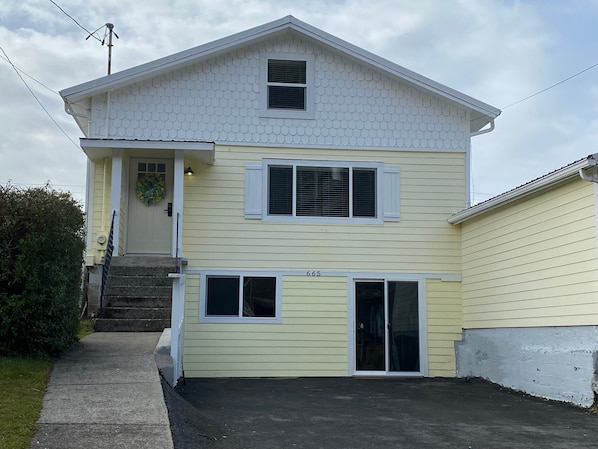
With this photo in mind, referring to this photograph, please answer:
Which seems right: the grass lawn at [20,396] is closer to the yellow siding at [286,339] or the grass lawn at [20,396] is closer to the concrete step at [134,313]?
the concrete step at [134,313]

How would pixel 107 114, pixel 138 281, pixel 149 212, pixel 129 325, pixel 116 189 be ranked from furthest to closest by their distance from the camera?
pixel 149 212, pixel 107 114, pixel 116 189, pixel 138 281, pixel 129 325

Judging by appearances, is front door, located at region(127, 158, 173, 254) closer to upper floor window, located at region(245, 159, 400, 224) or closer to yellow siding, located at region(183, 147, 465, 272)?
yellow siding, located at region(183, 147, 465, 272)

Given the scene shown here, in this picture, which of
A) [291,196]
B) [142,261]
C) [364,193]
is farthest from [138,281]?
[364,193]

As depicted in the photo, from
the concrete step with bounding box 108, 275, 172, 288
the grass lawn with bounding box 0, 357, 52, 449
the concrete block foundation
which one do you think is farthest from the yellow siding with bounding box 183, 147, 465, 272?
the grass lawn with bounding box 0, 357, 52, 449

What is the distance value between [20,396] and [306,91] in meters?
9.47

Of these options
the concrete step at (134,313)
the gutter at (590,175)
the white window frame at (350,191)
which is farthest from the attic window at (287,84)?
the gutter at (590,175)

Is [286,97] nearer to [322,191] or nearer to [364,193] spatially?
[322,191]

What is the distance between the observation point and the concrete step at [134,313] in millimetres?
11477

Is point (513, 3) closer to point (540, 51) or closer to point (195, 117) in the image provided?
point (540, 51)

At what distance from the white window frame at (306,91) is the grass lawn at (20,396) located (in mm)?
7606

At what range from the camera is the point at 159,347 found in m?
9.02

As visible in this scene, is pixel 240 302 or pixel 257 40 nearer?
pixel 240 302

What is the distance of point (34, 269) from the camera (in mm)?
7812

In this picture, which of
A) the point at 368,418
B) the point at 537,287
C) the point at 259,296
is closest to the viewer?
the point at 368,418
